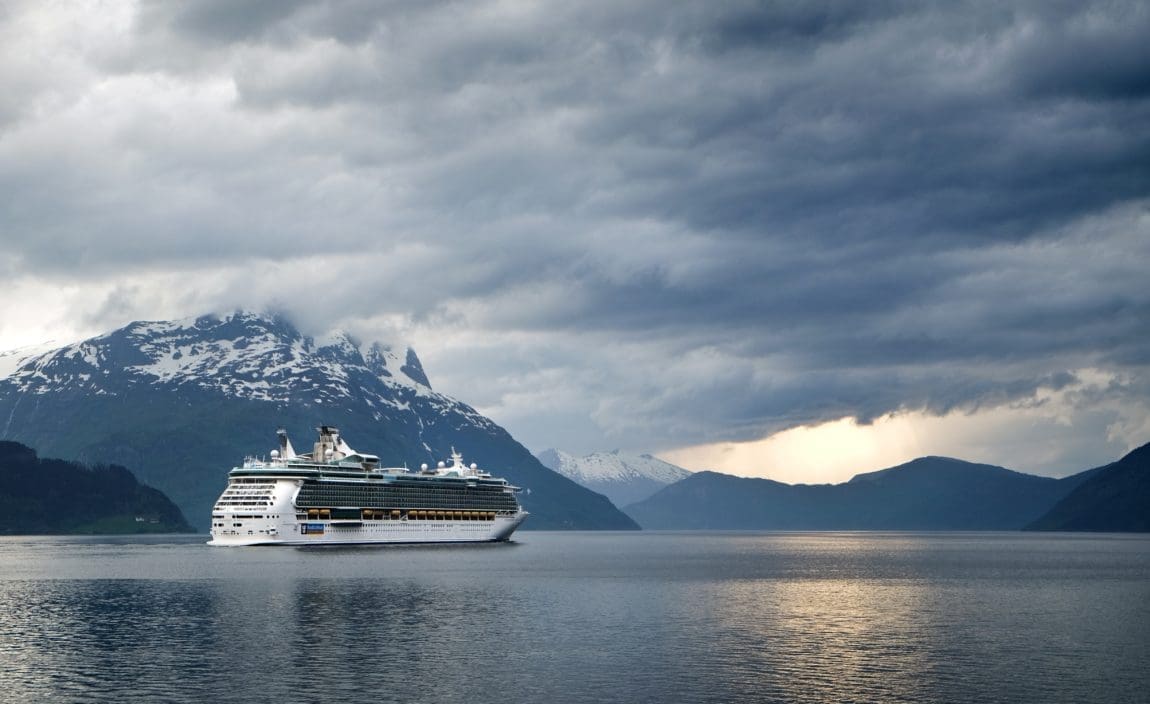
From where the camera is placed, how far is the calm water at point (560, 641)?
69.9 m

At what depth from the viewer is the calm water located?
69.9 metres

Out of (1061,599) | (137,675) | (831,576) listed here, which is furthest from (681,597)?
(137,675)

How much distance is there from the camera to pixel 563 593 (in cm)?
13612

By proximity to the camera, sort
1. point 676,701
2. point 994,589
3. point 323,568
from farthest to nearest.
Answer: point 323,568 < point 994,589 < point 676,701

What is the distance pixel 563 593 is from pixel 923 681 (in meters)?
68.2

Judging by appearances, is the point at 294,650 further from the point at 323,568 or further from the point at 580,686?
the point at 323,568

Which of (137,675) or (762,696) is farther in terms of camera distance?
(137,675)

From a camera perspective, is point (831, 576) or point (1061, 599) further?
point (831, 576)

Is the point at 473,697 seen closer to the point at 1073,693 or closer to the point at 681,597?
the point at 1073,693

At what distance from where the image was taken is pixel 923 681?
7281cm

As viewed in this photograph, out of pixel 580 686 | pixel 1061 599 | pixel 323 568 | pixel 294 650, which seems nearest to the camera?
pixel 580 686

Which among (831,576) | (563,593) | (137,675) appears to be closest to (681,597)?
(563,593)

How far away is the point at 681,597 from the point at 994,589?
46.3m

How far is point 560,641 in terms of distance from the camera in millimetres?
90562
